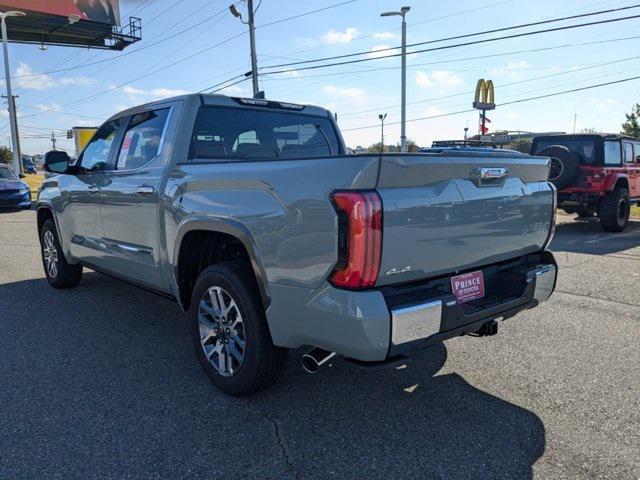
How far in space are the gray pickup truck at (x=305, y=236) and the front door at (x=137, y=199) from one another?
0.06 feet

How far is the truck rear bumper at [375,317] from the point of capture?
2430mm

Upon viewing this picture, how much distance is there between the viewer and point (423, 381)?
3.53 meters

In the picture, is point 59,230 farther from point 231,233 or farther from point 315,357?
point 315,357

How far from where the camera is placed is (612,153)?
10938mm

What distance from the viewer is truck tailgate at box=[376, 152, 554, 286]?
2.51 meters

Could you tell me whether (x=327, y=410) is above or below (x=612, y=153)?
below

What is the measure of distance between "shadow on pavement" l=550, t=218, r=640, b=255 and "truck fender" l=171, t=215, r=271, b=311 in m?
7.00

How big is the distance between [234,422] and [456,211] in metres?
1.74

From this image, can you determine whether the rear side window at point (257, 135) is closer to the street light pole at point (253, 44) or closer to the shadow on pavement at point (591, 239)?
the shadow on pavement at point (591, 239)

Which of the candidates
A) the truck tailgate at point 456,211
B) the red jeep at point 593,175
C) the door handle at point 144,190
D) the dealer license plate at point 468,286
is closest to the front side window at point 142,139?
the door handle at point 144,190

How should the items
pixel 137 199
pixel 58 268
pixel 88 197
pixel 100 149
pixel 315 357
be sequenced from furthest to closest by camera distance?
1. pixel 58 268
2. pixel 100 149
3. pixel 88 197
4. pixel 137 199
5. pixel 315 357

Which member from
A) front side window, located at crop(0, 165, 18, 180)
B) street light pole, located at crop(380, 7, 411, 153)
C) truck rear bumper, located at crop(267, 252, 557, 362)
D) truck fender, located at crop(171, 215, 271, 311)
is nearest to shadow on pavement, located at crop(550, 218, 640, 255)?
truck rear bumper, located at crop(267, 252, 557, 362)

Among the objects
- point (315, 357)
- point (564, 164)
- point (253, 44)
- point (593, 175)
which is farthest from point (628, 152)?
point (253, 44)

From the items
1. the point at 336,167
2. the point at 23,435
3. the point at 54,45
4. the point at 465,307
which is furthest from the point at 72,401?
the point at 54,45
